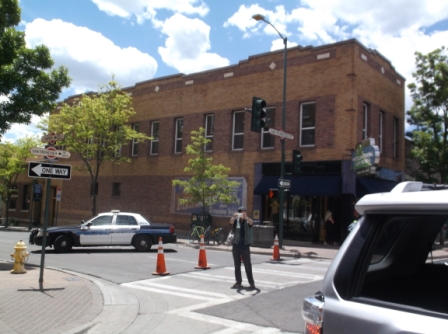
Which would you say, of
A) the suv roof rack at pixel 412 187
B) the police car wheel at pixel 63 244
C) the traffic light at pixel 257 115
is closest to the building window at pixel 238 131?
the traffic light at pixel 257 115

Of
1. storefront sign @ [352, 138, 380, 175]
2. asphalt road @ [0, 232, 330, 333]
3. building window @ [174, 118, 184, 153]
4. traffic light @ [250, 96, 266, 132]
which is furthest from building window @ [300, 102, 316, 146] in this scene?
building window @ [174, 118, 184, 153]

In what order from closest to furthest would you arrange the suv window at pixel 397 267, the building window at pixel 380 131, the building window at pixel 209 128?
1. the suv window at pixel 397 267
2. the building window at pixel 380 131
3. the building window at pixel 209 128

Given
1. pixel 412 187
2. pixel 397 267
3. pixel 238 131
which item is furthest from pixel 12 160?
pixel 412 187

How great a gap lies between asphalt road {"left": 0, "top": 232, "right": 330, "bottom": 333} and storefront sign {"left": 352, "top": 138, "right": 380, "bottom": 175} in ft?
15.9

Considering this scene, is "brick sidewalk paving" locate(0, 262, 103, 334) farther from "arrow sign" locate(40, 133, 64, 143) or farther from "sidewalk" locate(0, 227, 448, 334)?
"arrow sign" locate(40, 133, 64, 143)

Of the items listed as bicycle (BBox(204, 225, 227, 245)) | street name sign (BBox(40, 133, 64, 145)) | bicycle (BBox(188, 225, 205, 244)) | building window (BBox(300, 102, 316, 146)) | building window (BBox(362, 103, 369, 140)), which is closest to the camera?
street name sign (BBox(40, 133, 64, 145))

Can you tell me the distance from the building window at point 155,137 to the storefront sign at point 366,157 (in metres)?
14.0

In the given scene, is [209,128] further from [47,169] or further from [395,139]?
[47,169]

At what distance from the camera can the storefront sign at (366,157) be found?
18.4m

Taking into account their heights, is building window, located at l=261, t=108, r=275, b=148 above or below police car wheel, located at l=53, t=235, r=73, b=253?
above

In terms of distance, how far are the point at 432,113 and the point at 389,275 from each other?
2287 cm

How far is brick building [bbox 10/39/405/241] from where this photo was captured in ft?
70.6

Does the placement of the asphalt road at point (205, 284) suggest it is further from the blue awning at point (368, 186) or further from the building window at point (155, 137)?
the building window at point (155, 137)

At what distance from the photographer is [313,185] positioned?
21.5m
